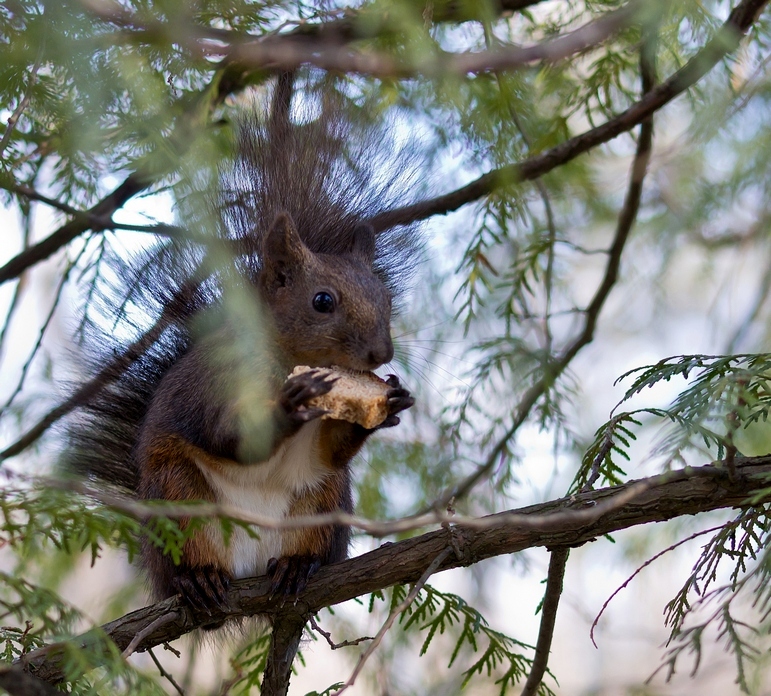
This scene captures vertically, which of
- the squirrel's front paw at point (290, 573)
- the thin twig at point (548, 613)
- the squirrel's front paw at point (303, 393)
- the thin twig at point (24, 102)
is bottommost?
the thin twig at point (548, 613)

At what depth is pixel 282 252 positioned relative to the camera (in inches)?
92.2

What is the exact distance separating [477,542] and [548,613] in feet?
0.91

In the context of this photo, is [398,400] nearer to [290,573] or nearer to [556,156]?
[290,573]

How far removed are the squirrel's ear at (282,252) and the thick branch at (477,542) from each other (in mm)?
760

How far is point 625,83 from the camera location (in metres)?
3.94

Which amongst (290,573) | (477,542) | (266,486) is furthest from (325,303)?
(477,542)

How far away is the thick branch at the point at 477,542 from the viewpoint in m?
1.65

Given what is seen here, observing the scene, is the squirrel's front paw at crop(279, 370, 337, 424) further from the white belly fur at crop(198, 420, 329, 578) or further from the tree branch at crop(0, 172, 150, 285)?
the tree branch at crop(0, 172, 150, 285)

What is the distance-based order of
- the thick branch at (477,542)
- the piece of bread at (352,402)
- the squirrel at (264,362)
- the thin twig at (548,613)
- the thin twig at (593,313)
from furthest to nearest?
1. the thin twig at (593,313)
2. the squirrel at (264,362)
3. the piece of bread at (352,402)
4. the thin twig at (548,613)
5. the thick branch at (477,542)

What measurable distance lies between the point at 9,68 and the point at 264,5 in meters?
0.65

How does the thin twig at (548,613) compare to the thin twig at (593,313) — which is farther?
the thin twig at (593,313)

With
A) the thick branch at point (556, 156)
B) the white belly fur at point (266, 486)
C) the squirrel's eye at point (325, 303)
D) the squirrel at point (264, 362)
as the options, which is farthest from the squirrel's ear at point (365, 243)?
the white belly fur at point (266, 486)

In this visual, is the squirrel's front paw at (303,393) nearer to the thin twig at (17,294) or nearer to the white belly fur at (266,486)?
the white belly fur at (266,486)

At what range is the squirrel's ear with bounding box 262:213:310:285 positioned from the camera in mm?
2305
